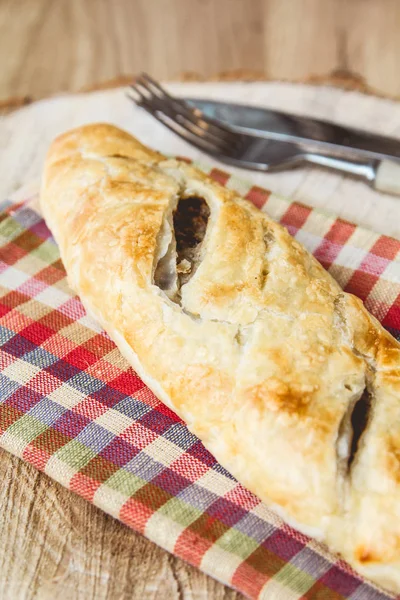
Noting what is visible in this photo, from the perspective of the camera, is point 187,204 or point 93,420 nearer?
point 93,420

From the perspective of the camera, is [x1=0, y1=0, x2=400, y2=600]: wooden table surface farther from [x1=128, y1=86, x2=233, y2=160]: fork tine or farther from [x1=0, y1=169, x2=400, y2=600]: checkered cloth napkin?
[x1=0, y1=169, x2=400, y2=600]: checkered cloth napkin

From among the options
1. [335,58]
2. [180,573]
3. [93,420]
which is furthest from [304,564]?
[335,58]

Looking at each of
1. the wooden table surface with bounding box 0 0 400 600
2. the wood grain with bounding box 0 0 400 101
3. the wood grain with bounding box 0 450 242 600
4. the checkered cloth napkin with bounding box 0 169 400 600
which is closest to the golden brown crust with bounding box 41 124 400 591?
the checkered cloth napkin with bounding box 0 169 400 600

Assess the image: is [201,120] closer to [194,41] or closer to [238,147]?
[238,147]

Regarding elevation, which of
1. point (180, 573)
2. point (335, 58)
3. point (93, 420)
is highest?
point (335, 58)

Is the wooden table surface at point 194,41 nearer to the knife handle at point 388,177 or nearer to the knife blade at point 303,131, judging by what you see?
the knife blade at point 303,131

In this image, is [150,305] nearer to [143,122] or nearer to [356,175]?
[356,175]

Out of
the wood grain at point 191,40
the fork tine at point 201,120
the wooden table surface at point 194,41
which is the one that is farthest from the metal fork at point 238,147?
the wood grain at point 191,40
